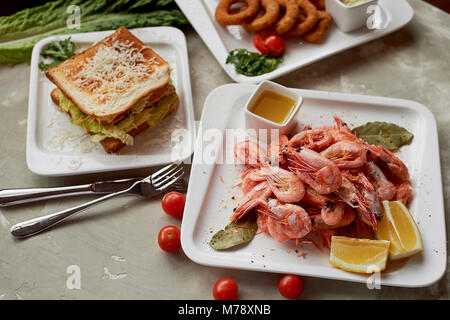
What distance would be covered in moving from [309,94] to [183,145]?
117 cm

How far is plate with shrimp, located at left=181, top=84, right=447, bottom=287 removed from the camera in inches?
119

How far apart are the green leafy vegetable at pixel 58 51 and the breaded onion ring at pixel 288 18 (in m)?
2.03

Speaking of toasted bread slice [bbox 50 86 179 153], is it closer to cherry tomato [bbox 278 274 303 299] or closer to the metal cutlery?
the metal cutlery

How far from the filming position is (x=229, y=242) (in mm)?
3172

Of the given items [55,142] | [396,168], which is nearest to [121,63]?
[55,142]

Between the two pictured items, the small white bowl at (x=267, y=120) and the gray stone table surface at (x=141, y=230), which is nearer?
the gray stone table surface at (x=141, y=230)

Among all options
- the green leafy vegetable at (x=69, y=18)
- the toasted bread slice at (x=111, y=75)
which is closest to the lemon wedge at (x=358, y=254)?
the toasted bread slice at (x=111, y=75)

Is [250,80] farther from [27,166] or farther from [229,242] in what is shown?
[27,166]

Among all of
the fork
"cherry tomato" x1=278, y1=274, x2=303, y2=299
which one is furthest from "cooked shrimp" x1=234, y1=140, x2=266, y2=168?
"cherry tomato" x1=278, y1=274, x2=303, y2=299

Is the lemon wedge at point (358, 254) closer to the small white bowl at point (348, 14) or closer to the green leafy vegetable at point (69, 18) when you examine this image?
the small white bowl at point (348, 14)

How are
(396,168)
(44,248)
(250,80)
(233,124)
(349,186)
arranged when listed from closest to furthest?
(349,186)
(396,168)
(44,248)
(233,124)
(250,80)

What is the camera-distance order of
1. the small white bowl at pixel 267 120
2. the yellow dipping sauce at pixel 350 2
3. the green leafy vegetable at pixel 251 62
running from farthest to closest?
the yellow dipping sauce at pixel 350 2 < the green leafy vegetable at pixel 251 62 < the small white bowl at pixel 267 120

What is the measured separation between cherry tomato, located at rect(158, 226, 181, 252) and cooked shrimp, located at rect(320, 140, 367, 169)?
1.31 metres

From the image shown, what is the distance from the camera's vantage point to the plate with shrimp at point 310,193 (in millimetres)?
3027
